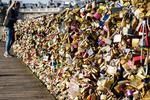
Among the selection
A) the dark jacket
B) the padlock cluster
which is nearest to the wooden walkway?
the padlock cluster

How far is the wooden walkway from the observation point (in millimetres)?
4742

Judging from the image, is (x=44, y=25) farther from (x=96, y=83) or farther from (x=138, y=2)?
(x=138, y=2)

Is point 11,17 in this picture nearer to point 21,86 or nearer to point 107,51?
point 21,86

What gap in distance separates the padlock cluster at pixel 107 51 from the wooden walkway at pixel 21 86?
2.87ft

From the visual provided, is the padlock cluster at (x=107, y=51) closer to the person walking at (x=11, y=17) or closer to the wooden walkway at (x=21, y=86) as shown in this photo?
the wooden walkway at (x=21, y=86)

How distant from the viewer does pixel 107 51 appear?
242cm

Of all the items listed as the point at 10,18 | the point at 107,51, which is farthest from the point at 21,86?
the point at 10,18

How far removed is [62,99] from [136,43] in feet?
7.36

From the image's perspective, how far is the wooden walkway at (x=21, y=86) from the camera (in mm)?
4742

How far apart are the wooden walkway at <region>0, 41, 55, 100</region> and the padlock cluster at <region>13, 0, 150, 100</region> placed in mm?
874

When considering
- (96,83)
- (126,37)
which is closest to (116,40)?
(126,37)

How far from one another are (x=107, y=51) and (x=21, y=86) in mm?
3342

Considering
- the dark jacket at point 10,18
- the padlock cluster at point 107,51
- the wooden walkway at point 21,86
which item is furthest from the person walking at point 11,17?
the padlock cluster at point 107,51

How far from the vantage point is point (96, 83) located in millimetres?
2785
